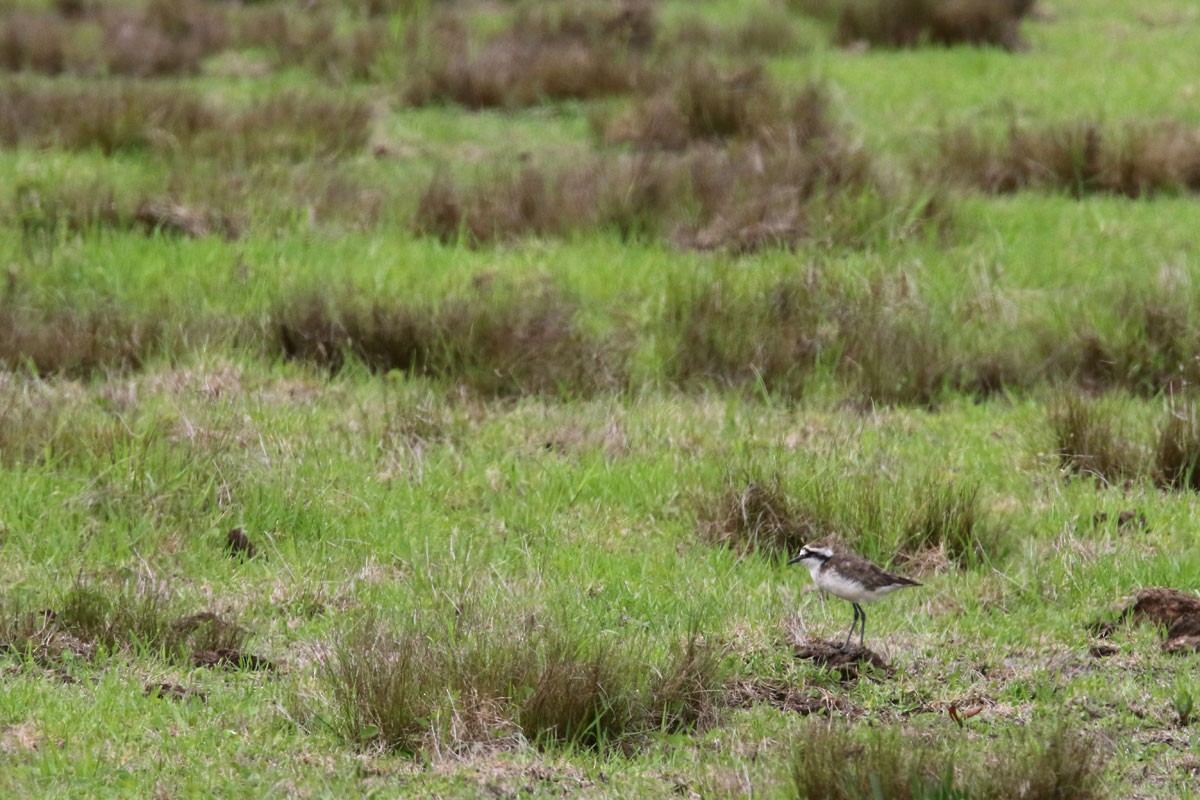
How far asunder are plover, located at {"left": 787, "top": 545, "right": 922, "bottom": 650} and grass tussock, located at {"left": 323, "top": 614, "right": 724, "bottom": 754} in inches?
20.2

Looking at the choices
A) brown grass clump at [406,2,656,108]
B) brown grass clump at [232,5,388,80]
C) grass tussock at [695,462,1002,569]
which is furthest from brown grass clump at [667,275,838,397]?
brown grass clump at [232,5,388,80]

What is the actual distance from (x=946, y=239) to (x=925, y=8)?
5635mm

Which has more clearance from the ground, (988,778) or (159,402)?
(988,778)

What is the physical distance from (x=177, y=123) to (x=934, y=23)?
6.91 meters

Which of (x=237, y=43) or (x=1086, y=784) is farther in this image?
(x=237, y=43)

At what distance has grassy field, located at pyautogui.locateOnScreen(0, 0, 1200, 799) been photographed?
16.9 feet

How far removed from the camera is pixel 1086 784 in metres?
4.49

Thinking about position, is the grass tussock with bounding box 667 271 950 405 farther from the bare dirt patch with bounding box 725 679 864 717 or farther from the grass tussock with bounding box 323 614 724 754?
the grass tussock with bounding box 323 614 724 754

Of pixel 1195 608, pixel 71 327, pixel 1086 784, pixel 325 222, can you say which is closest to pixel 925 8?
pixel 325 222

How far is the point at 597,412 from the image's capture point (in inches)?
327

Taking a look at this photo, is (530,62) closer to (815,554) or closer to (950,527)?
(950,527)

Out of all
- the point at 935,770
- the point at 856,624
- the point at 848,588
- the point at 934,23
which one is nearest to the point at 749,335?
the point at 856,624

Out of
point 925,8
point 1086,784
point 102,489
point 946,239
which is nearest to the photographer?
point 1086,784

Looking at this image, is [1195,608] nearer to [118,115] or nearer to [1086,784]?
[1086,784]
